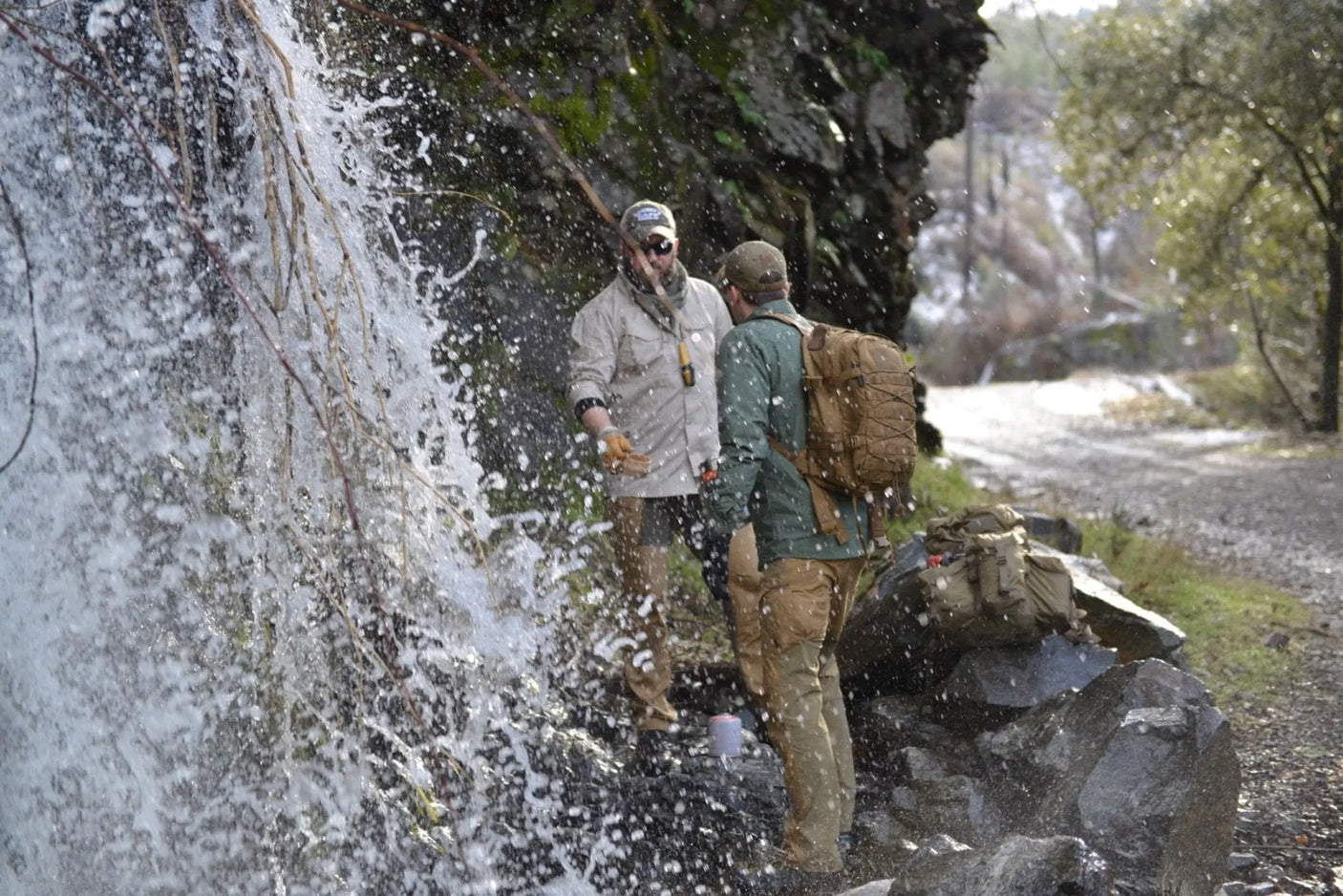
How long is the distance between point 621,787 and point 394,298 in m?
2.21

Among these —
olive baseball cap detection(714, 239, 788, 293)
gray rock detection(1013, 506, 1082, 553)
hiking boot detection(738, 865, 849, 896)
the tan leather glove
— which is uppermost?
olive baseball cap detection(714, 239, 788, 293)

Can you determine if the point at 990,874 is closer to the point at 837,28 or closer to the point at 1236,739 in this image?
the point at 1236,739

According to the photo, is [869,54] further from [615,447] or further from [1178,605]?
[615,447]

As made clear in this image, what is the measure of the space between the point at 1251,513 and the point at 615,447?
10610mm

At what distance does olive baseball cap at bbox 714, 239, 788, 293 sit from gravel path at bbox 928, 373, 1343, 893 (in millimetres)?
2803

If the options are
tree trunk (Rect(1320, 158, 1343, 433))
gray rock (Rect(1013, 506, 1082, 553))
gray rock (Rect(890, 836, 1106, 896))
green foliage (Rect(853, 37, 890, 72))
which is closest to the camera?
gray rock (Rect(890, 836, 1106, 896))

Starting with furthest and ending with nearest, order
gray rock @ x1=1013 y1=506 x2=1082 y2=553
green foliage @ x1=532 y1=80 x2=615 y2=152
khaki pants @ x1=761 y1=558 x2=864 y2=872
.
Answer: gray rock @ x1=1013 y1=506 x2=1082 y2=553 < green foliage @ x1=532 y1=80 x2=615 y2=152 < khaki pants @ x1=761 y1=558 x2=864 y2=872

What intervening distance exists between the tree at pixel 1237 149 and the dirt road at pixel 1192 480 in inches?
97.3

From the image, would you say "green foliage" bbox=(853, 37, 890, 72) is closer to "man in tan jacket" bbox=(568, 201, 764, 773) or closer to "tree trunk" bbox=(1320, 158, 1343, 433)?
"man in tan jacket" bbox=(568, 201, 764, 773)

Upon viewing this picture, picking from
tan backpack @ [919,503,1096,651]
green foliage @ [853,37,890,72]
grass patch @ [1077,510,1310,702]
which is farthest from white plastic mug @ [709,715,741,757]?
green foliage @ [853,37,890,72]

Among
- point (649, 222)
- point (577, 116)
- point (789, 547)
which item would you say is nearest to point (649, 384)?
point (649, 222)

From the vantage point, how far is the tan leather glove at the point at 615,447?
549 centimetres

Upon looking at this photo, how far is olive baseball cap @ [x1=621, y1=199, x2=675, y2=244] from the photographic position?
5.60m

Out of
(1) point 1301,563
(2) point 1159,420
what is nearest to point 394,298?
(1) point 1301,563
